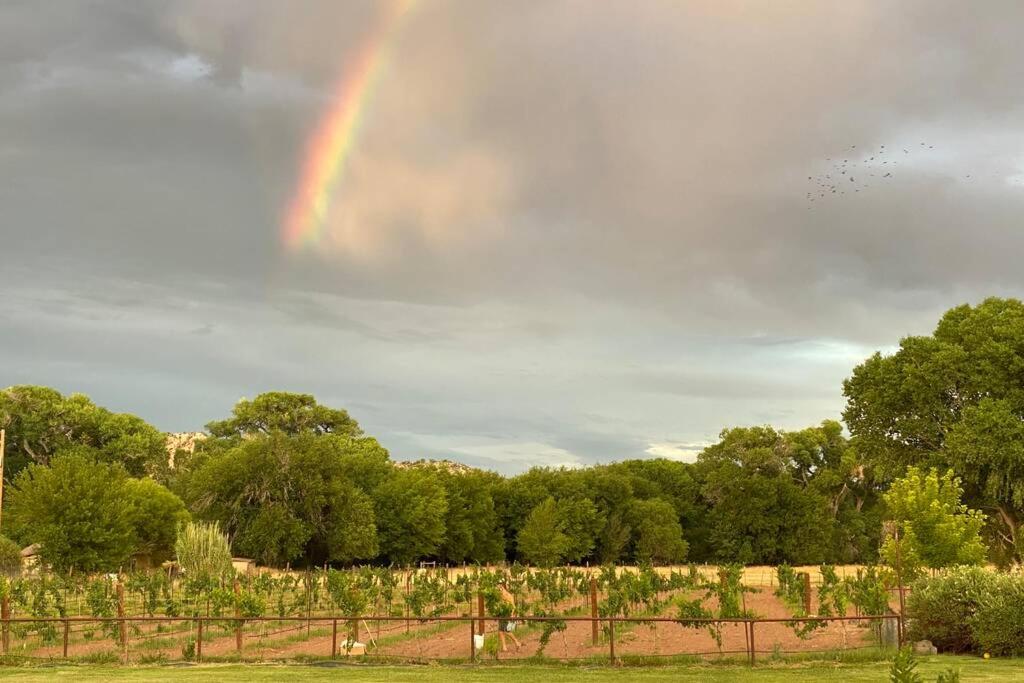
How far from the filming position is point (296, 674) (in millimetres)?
24609

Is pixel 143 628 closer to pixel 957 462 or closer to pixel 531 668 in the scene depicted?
pixel 531 668

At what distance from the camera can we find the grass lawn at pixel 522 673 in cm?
2339

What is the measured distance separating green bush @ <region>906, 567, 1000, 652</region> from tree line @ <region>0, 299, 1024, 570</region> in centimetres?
1427

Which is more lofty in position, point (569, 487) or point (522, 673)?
point (569, 487)

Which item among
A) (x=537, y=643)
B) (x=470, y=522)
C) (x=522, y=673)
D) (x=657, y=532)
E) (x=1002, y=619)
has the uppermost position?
(x=470, y=522)

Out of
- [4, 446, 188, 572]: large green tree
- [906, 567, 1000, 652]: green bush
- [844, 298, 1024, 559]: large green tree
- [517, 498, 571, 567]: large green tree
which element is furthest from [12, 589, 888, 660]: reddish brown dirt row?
[517, 498, 571, 567]: large green tree

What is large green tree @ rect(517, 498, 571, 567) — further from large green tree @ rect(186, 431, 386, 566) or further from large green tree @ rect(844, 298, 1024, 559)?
large green tree @ rect(844, 298, 1024, 559)

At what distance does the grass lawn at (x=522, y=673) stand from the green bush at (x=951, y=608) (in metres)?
1.53

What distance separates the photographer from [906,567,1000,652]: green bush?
27.8 metres

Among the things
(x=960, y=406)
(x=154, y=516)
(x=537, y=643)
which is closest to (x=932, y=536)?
(x=960, y=406)

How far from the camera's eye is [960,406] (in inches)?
2228

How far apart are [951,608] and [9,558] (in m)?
43.7

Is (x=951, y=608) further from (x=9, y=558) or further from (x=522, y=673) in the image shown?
(x=9, y=558)

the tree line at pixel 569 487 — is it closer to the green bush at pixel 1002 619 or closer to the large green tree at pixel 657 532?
the large green tree at pixel 657 532
